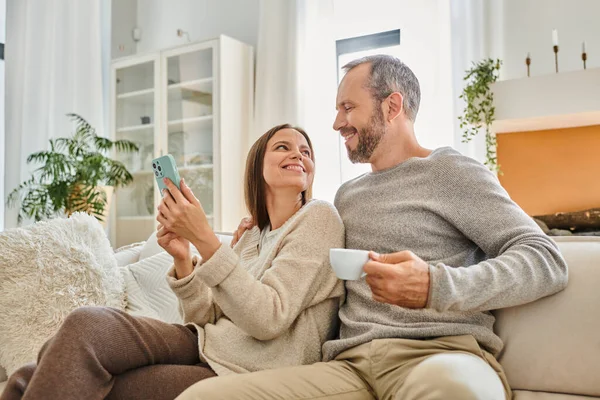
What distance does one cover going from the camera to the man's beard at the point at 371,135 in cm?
152

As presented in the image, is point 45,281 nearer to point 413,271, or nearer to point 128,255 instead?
point 128,255

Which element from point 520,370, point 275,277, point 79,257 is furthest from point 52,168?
point 520,370

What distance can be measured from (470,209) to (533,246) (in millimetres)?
161

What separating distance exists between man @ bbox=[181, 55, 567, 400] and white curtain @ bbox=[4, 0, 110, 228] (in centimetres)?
370

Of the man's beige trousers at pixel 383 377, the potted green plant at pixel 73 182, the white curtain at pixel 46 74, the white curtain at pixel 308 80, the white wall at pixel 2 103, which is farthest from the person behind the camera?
the white curtain at pixel 46 74

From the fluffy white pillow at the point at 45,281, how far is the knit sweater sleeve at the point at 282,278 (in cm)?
75

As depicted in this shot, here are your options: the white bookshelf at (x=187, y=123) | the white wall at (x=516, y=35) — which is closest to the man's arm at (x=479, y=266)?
the white wall at (x=516, y=35)

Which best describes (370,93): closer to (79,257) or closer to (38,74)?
(79,257)

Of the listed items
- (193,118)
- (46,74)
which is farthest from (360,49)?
(46,74)

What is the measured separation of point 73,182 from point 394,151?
3022mm

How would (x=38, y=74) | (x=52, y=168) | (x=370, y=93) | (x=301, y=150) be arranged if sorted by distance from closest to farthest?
(x=370, y=93) < (x=301, y=150) < (x=52, y=168) < (x=38, y=74)

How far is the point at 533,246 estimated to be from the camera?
1177mm

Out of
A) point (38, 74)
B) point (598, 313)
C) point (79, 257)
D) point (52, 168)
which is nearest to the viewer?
point (598, 313)

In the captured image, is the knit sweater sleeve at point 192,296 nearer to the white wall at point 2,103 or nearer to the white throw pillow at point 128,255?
the white throw pillow at point 128,255
